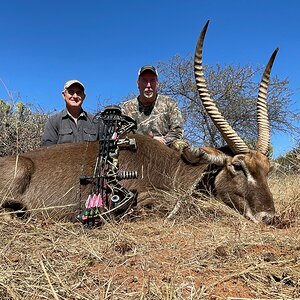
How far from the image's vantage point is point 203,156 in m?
4.63

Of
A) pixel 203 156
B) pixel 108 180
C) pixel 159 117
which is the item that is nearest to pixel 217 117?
pixel 203 156

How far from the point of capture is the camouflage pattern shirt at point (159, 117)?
6363 millimetres

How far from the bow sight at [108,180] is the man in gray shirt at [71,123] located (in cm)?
175

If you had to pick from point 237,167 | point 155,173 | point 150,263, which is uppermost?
point 237,167

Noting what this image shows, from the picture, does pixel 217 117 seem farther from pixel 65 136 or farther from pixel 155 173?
pixel 65 136

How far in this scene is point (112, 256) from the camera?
2533mm

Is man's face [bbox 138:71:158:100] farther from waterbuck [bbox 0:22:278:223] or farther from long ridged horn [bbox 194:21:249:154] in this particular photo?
long ridged horn [bbox 194:21:249:154]

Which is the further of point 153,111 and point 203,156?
point 153,111

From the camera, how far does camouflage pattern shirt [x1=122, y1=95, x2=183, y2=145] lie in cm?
636

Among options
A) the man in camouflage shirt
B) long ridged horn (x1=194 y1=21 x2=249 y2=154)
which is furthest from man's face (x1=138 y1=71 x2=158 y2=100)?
long ridged horn (x1=194 y1=21 x2=249 y2=154)

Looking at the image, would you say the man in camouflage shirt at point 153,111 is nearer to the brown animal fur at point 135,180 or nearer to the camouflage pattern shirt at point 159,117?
the camouflage pattern shirt at point 159,117

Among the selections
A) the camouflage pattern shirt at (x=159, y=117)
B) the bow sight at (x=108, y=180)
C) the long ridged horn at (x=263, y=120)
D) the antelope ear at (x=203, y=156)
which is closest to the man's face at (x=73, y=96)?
the camouflage pattern shirt at (x=159, y=117)

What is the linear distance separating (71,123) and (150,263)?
4.26 metres

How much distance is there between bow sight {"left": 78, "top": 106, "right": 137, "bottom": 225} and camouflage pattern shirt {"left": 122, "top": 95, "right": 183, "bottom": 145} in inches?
78.1
